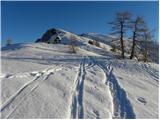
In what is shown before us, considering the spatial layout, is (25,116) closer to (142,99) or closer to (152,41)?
(142,99)

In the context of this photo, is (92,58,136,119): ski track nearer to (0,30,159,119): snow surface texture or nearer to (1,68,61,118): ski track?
(0,30,159,119): snow surface texture

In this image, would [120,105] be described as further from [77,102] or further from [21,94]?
[21,94]

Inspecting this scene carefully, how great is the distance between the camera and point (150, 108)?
8.16 m

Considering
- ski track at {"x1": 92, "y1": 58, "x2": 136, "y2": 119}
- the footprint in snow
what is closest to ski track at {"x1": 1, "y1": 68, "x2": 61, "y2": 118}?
ski track at {"x1": 92, "y1": 58, "x2": 136, "y2": 119}

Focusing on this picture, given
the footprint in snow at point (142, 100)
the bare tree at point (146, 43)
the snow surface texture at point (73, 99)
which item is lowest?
the footprint in snow at point (142, 100)

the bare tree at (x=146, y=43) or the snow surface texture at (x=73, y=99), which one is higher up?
the bare tree at (x=146, y=43)

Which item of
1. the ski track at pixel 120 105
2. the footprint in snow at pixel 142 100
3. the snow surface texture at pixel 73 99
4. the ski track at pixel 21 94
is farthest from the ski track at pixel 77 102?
the footprint in snow at pixel 142 100

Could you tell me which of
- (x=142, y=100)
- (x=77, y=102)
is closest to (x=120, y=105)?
(x=142, y=100)

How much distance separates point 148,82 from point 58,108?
7729 millimetres

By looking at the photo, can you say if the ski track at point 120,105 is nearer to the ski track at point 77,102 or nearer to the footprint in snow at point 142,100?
the footprint in snow at point 142,100

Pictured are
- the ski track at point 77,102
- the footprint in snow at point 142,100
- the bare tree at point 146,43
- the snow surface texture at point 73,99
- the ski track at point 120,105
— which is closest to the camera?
the ski track at point 77,102

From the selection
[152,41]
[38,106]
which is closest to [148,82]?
[38,106]

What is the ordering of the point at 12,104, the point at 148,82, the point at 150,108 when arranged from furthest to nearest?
the point at 148,82, the point at 150,108, the point at 12,104

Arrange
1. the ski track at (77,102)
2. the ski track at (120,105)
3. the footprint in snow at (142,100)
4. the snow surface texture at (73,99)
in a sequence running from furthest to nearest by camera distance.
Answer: the footprint in snow at (142,100), the ski track at (120,105), the snow surface texture at (73,99), the ski track at (77,102)
